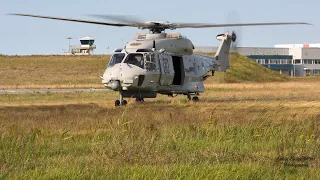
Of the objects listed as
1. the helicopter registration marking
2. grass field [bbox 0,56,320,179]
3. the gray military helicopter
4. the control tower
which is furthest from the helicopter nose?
the control tower

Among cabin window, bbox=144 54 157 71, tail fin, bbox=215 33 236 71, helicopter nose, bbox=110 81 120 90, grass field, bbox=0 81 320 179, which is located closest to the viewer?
grass field, bbox=0 81 320 179

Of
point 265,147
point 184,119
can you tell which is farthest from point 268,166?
point 184,119

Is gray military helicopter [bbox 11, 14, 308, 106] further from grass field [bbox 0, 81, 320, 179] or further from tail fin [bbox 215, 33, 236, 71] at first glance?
grass field [bbox 0, 81, 320, 179]

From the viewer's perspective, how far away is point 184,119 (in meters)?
21.8

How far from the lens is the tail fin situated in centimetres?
4319

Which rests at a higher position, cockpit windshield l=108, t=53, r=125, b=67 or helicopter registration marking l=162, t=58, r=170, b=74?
cockpit windshield l=108, t=53, r=125, b=67

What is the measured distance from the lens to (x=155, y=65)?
113 ft

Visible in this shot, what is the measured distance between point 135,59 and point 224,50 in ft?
36.3

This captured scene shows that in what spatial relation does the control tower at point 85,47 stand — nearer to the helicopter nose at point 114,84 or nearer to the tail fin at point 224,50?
the tail fin at point 224,50

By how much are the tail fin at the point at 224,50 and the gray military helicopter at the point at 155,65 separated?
3.29 metres

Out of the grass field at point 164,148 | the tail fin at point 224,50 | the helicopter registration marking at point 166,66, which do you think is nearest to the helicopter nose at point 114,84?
the helicopter registration marking at point 166,66

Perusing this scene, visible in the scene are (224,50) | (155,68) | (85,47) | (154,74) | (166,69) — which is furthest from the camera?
(85,47)

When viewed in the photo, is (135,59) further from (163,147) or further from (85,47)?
(85,47)

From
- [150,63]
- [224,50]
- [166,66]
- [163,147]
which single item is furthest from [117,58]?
[163,147]
